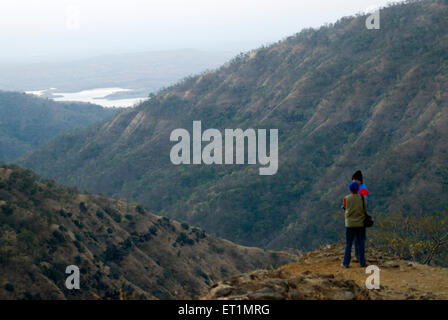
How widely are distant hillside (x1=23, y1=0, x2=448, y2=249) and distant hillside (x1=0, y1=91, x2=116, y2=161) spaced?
79.7 feet

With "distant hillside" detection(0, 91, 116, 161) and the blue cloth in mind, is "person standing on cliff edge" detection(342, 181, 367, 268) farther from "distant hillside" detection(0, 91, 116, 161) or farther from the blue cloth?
"distant hillside" detection(0, 91, 116, 161)

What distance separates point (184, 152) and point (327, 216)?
120 ft

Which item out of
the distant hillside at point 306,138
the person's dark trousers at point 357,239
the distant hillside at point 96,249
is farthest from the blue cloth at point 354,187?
the distant hillside at point 306,138

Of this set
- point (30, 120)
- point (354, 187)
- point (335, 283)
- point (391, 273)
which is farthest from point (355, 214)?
point (30, 120)

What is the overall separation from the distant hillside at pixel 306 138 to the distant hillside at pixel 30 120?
2430cm

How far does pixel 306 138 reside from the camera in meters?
66.6

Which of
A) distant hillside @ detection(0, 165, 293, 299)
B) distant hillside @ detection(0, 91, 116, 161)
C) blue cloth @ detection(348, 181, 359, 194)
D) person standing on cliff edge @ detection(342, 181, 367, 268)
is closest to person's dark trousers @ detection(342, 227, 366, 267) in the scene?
person standing on cliff edge @ detection(342, 181, 367, 268)

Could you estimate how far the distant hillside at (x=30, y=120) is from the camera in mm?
118812

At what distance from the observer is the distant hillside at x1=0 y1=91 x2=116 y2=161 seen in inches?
4678

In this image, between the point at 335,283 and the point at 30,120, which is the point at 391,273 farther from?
the point at 30,120

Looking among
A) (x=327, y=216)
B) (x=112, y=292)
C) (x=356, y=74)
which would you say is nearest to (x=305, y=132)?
(x=356, y=74)

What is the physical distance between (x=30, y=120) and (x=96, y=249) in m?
113

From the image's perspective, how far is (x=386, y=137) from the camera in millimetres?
57875

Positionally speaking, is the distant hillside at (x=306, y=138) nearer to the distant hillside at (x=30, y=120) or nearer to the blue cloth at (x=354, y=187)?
the distant hillside at (x=30, y=120)
